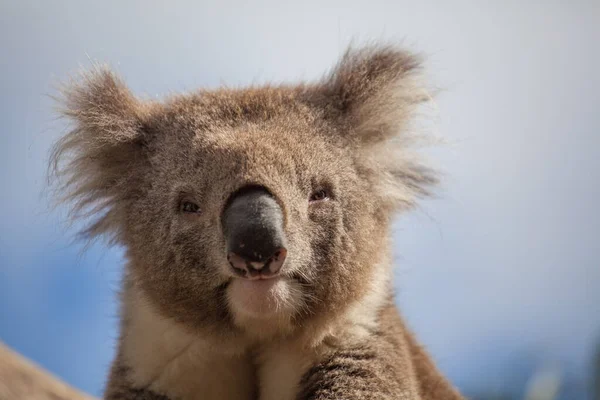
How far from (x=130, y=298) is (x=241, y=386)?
732 mm

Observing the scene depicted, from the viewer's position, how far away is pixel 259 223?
2910mm

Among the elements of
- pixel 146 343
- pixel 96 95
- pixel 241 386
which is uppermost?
pixel 96 95

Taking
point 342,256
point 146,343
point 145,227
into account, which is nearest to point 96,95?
point 145,227

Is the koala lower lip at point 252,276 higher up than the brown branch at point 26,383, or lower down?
higher up

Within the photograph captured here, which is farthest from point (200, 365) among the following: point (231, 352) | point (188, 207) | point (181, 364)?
point (188, 207)

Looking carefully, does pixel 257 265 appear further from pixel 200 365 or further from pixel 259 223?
pixel 200 365

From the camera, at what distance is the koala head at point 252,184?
3.11 m

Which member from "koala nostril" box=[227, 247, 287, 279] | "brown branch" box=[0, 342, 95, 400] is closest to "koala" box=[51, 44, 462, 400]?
"koala nostril" box=[227, 247, 287, 279]

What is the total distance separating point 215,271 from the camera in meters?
3.14

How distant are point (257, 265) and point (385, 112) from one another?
142 cm

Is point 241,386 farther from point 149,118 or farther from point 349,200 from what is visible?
point 149,118

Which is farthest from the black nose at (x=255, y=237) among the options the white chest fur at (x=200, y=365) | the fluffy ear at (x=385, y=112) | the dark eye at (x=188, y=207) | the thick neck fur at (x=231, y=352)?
the fluffy ear at (x=385, y=112)

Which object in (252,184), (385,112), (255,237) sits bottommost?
(255,237)

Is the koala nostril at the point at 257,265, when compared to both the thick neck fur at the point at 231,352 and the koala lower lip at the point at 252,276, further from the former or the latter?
the thick neck fur at the point at 231,352
